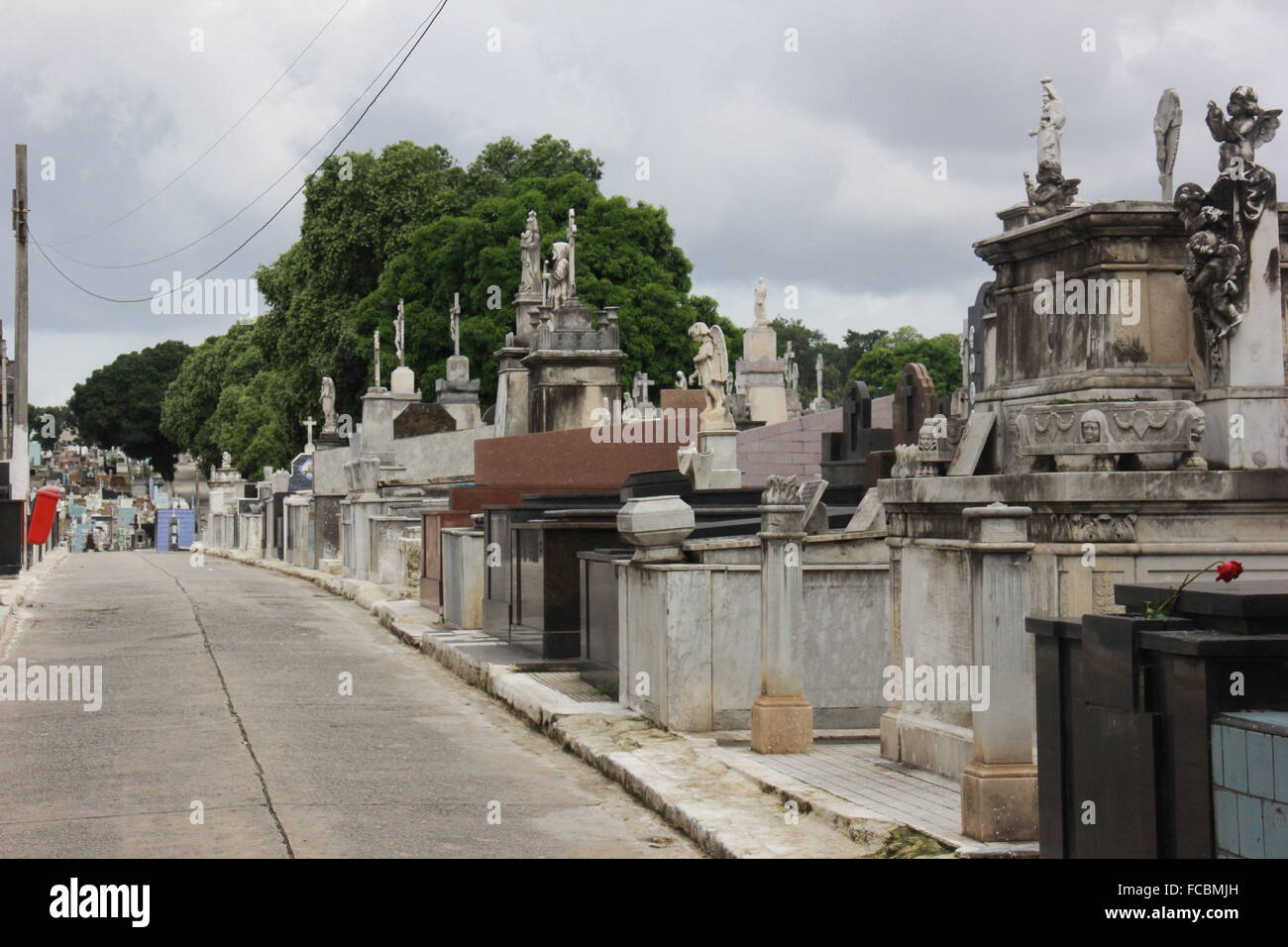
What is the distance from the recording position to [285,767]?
31.7 ft

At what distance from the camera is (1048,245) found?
8.81m

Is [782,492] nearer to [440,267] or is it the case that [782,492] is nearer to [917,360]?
[440,267]

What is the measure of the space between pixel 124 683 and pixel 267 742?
12.5 feet

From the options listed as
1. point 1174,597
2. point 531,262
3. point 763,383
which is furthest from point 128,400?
point 1174,597

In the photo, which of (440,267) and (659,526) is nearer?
(659,526)

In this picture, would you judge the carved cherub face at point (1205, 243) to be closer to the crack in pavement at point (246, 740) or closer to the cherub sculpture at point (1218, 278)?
the cherub sculpture at point (1218, 278)

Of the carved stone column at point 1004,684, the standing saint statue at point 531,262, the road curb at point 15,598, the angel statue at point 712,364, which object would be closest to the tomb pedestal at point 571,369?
the angel statue at point 712,364

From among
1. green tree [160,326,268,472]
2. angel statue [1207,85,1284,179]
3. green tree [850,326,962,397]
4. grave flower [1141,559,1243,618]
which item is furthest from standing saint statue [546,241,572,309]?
green tree [850,326,962,397]

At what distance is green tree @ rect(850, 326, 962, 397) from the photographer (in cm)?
9094

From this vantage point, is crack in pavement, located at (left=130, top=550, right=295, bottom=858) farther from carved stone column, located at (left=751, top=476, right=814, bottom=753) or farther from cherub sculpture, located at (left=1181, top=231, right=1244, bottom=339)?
cherub sculpture, located at (left=1181, top=231, right=1244, bottom=339)

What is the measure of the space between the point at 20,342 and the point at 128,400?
301ft

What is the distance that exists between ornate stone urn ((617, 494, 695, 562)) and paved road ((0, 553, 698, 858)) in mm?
1529

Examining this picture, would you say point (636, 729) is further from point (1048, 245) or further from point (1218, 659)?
point (1218, 659)
